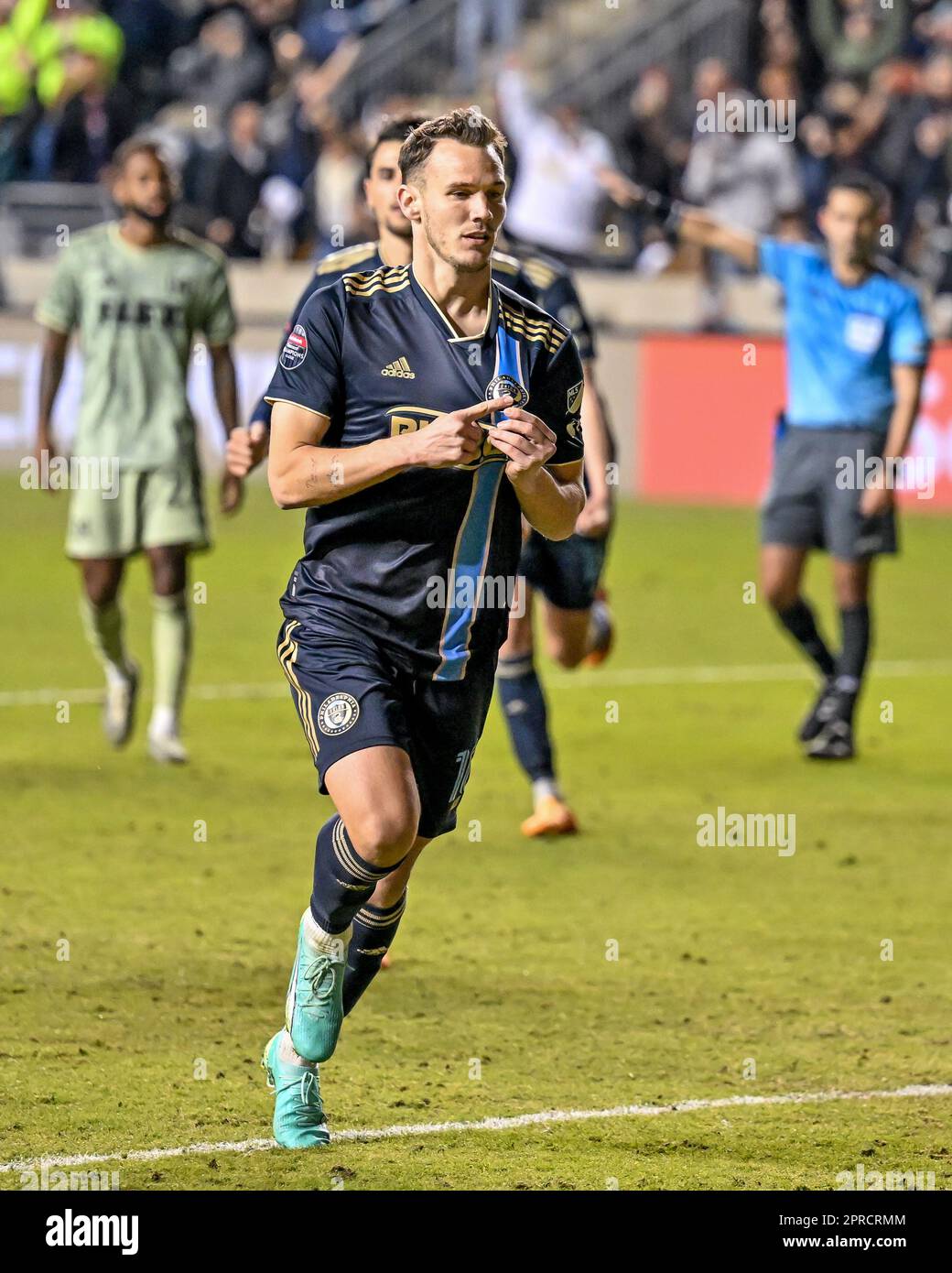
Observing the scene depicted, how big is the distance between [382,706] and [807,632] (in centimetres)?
608

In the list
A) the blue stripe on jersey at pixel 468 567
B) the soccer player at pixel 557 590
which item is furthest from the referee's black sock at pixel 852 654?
the blue stripe on jersey at pixel 468 567

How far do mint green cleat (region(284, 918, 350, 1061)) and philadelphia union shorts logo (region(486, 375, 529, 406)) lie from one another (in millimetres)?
1312

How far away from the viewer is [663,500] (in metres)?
20.1

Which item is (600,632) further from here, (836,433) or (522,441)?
(522,441)

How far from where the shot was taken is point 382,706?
5.15 meters

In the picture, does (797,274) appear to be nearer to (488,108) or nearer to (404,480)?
(404,480)

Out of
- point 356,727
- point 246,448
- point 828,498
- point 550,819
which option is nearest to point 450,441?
point 356,727

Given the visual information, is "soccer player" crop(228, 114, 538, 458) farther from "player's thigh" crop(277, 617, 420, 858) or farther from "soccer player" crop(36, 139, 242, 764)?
"soccer player" crop(36, 139, 242, 764)

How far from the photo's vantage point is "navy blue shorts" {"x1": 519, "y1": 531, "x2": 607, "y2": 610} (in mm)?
8336

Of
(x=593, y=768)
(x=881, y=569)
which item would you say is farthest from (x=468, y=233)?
(x=881, y=569)

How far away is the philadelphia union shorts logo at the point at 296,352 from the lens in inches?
204

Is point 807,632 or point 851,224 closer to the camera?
point 851,224

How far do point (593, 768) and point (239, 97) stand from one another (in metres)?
15.0

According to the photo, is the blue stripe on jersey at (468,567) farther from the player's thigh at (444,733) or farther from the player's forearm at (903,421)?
the player's forearm at (903,421)
